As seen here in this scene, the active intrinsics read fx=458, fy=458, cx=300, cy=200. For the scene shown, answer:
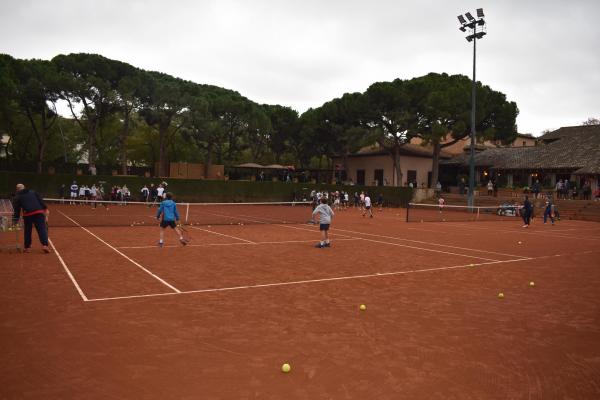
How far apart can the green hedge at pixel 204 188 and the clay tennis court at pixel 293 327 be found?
2604 centimetres

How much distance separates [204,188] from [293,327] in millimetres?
36340

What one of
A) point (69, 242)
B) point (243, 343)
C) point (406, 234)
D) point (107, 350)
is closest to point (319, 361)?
point (243, 343)

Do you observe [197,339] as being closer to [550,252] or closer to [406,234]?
[550,252]

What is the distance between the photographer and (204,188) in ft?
137

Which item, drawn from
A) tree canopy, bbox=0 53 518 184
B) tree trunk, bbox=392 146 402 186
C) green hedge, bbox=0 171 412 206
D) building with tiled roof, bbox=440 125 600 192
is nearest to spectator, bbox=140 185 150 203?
green hedge, bbox=0 171 412 206

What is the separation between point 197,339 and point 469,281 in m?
6.49

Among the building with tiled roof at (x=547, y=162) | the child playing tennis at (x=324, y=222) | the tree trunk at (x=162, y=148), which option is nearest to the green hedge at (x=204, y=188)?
the tree trunk at (x=162, y=148)

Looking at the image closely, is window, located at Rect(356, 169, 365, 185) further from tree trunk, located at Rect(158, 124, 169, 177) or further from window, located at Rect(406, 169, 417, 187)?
tree trunk, located at Rect(158, 124, 169, 177)

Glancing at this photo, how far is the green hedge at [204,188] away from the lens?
34906 mm

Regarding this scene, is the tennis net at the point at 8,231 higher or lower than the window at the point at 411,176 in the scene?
lower

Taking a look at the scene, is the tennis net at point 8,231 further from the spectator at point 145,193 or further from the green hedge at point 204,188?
the green hedge at point 204,188

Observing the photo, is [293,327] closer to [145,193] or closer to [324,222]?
[324,222]

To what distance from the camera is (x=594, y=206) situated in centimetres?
3628

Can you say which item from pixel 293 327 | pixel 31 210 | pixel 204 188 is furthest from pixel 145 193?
pixel 293 327
